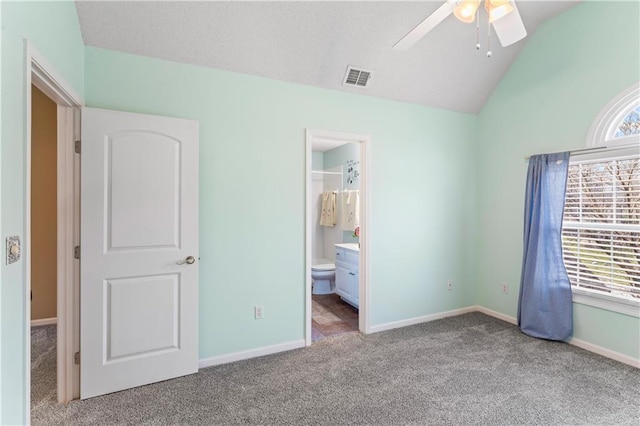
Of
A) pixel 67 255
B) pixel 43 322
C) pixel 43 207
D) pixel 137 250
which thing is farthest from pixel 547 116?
pixel 43 322

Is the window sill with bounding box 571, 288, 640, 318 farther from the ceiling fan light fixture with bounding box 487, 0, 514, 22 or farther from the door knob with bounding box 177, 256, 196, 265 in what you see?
the door knob with bounding box 177, 256, 196, 265

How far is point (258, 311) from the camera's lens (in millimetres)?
2697

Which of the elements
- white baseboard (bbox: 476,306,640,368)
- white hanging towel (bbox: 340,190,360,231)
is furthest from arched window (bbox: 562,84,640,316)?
white hanging towel (bbox: 340,190,360,231)

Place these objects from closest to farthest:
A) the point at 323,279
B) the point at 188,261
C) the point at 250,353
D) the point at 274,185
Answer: the point at 188,261 < the point at 250,353 < the point at 274,185 < the point at 323,279

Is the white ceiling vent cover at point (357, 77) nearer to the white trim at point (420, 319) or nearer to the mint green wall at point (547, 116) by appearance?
the mint green wall at point (547, 116)

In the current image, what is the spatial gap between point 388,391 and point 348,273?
6.22 ft

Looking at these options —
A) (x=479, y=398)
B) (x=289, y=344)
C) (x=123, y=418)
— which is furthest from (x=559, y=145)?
(x=123, y=418)

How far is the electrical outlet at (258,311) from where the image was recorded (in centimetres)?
269

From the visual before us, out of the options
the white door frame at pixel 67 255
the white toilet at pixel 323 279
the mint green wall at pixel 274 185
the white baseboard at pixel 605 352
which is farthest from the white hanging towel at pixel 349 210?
the white door frame at pixel 67 255

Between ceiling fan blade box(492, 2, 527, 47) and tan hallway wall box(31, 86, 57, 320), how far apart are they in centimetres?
437

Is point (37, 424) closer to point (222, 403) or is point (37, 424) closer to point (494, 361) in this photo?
point (222, 403)

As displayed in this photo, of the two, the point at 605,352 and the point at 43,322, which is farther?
the point at 43,322

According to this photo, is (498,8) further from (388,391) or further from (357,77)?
(388,391)

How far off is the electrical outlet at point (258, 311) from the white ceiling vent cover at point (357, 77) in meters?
2.21
